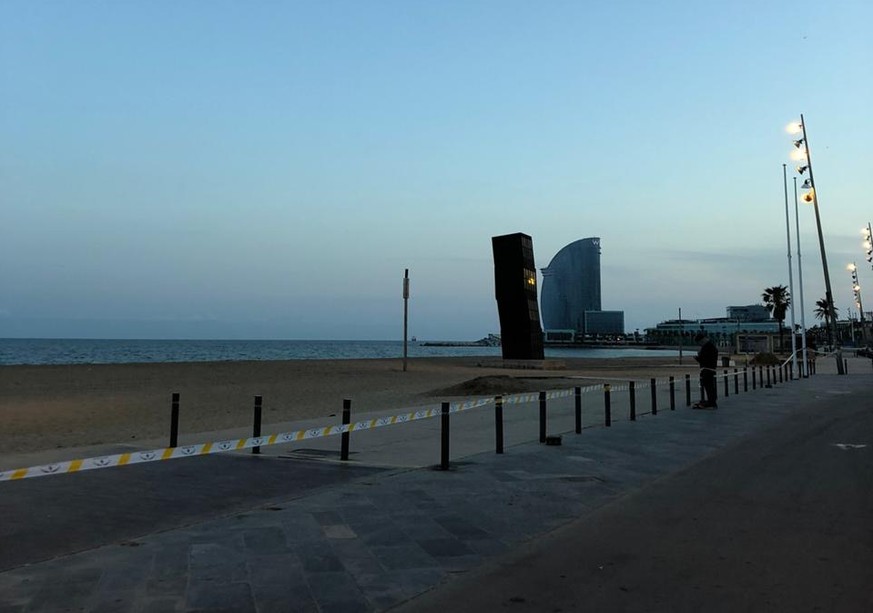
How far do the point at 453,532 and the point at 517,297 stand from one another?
46.2 m

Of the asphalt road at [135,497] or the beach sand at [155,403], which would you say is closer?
the asphalt road at [135,497]

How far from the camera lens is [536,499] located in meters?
7.77

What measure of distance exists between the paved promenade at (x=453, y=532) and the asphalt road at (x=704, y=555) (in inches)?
0.9

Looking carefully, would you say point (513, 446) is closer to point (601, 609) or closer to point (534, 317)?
point (601, 609)

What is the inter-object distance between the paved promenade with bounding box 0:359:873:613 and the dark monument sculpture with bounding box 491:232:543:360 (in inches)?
1587

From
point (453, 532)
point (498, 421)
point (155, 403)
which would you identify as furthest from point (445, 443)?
point (155, 403)

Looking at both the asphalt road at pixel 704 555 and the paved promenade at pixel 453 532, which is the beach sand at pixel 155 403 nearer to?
the paved promenade at pixel 453 532

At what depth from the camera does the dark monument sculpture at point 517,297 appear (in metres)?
51.8

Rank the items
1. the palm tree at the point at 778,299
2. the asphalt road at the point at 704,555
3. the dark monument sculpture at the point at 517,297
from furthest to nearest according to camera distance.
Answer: the palm tree at the point at 778,299
the dark monument sculpture at the point at 517,297
the asphalt road at the point at 704,555

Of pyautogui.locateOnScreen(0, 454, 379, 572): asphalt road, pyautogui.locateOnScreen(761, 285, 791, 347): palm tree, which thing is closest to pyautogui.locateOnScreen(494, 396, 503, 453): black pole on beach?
pyautogui.locateOnScreen(0, 454, 379, 572): asphalt road

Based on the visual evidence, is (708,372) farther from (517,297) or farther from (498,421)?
(517,297)

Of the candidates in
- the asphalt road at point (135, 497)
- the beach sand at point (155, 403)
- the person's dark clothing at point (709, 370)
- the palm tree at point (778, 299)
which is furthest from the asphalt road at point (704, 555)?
the palm tree at point (778, 299)

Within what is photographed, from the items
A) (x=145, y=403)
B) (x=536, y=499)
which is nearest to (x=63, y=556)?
(x=536, y=499)

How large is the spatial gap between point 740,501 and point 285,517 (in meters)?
5.10
